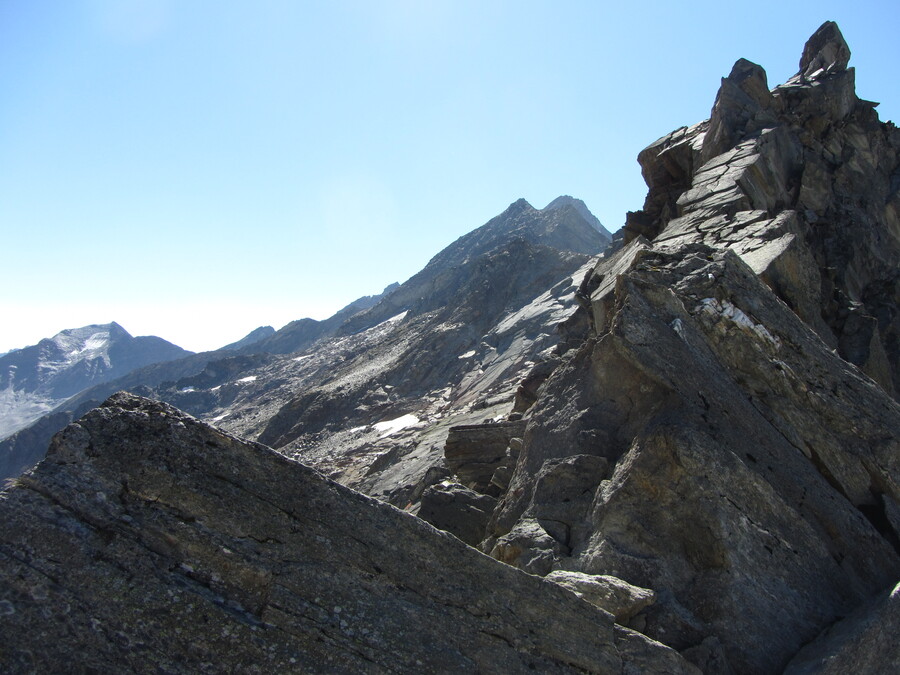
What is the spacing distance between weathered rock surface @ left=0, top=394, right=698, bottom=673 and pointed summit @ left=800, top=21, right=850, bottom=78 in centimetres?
3544

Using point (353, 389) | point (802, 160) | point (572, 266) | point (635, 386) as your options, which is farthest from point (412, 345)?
point (635, 386)

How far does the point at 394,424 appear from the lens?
63656 mm

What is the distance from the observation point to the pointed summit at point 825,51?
31444mm

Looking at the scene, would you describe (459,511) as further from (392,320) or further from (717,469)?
(392,320)

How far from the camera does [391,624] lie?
19.8 ft

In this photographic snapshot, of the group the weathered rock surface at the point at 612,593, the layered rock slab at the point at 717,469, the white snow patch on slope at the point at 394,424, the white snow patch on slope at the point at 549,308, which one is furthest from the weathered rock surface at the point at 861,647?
the white snow patch on slope at the point at 549,308

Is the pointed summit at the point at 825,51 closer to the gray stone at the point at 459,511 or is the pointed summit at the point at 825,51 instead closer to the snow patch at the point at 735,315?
the snow patch at the point at 735,315

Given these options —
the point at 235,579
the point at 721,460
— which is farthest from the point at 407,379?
the point at 235,579

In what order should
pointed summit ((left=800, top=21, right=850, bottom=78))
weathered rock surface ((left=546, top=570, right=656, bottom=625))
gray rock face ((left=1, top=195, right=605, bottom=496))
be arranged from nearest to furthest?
1. weathered rock surface ((left=546, top=570, right=656, bottom=625))
2. pointed summit ((left=800, top=21, right=850, bottom=78))
3. gray rock face ((left=1, top=195, right=605, bottom=496))

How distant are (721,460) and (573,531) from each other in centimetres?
270

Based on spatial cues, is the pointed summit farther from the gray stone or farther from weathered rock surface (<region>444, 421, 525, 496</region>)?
the gray stone

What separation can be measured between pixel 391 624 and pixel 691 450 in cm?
552

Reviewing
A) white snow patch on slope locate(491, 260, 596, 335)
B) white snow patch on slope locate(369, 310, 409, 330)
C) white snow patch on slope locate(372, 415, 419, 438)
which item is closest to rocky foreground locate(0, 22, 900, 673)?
white snow patch on slope locate(372, 415, 419, 438)

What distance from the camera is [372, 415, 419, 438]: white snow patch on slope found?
61.5 meters
